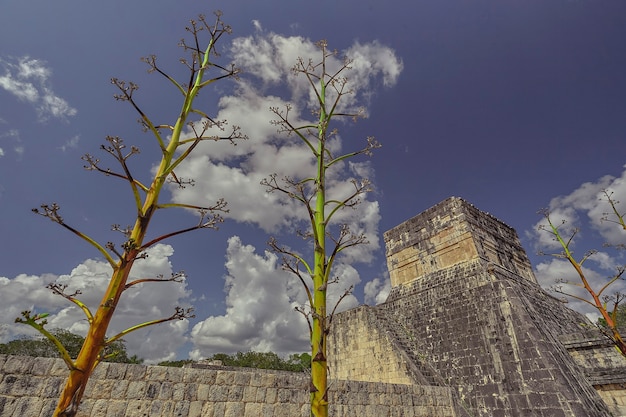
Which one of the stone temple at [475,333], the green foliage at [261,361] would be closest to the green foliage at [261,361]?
the green foliage at [261,361]

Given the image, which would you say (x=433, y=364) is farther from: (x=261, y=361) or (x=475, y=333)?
(x=261, y=361)

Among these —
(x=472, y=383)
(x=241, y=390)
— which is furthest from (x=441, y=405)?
(x=241, y=390)

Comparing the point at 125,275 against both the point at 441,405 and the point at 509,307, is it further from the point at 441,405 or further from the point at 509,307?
the point at 509,307

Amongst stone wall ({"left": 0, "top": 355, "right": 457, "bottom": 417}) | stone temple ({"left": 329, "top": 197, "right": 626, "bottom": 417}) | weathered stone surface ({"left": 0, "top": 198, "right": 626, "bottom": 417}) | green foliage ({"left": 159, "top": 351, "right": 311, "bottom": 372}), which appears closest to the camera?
stone wall ({"left": 0, "top": 355, "right": 457, "bottom": 417})

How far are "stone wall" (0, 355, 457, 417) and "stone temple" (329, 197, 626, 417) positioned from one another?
4.32 meters

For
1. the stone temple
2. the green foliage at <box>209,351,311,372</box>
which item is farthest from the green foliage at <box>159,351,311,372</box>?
the stone temple

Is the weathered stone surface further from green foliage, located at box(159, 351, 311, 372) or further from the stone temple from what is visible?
green foliage, located at box(159, 351, 311, 372)

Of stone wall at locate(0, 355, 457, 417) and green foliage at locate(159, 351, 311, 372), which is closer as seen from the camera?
stone wall at locate(0, 355, 457, 417)

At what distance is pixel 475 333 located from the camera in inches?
446

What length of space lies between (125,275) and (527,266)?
64.1 ft

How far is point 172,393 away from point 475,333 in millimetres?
10181

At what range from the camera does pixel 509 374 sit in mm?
9773

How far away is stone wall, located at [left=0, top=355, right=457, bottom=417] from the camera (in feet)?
14.0

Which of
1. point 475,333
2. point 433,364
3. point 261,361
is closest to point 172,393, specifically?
point 433,364
